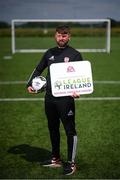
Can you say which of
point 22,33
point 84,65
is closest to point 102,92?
point 84,65

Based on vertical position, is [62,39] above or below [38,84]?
above

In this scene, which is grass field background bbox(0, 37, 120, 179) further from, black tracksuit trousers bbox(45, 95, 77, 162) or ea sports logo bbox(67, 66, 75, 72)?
ea sports logo bbox(67, 66, 75, 72)

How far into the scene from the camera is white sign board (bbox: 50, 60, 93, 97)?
6250 millimetres

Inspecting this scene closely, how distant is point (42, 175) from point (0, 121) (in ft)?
Result: 11.7

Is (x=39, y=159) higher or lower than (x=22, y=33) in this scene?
higher

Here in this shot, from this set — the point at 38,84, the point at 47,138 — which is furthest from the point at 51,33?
the point at 38,84

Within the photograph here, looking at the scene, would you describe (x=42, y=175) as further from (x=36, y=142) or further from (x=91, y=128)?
(x=91, y=128)

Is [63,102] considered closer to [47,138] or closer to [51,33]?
[47,138]

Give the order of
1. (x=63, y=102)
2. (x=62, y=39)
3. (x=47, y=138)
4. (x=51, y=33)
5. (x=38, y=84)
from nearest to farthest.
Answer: (x=62, y=39) → (x=63, y=102) → (x=38, y=84) → (x=47, y=138) → (x=51, y=33)

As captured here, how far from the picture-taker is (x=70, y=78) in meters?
6.29

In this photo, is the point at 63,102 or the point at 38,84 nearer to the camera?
the point at 63,102

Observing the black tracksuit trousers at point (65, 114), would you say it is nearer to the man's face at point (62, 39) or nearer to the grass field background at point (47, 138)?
the grass field background at point (47, 138)

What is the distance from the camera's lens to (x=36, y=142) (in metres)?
8.27

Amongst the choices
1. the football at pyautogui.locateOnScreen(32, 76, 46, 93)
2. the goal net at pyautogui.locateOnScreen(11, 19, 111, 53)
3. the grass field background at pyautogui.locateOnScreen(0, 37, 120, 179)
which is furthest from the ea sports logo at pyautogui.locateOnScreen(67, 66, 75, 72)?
the goal net at pyautogui.locateOnScreen(11, 19, 111, 53)
